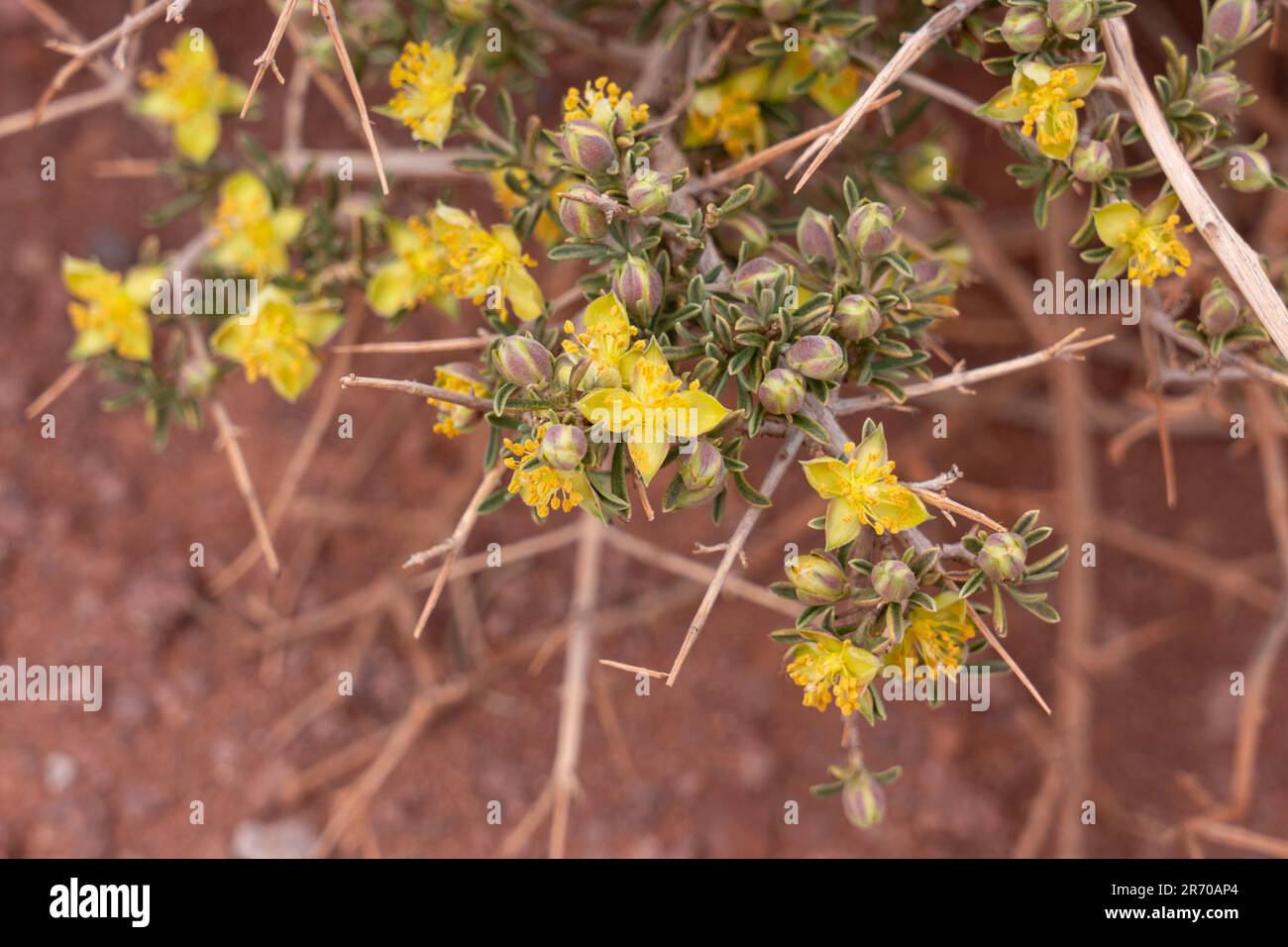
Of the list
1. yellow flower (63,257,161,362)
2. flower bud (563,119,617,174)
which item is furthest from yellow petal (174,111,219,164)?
flower bud (563,119,617,174)

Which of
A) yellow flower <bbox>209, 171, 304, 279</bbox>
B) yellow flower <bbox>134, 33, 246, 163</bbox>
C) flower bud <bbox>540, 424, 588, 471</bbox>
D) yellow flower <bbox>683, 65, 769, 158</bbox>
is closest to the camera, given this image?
flower bud <bbox>540, 424, 588, 471</bbox>

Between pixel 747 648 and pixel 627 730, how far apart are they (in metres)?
0.35

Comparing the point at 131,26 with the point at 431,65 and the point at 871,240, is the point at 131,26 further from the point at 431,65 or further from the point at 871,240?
the point at 871,240

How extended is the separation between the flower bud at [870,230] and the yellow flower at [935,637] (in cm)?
45

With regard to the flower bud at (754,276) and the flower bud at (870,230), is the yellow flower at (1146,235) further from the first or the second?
the flower bud at (754,276)

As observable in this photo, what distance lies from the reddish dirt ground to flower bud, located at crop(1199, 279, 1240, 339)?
1006 mm

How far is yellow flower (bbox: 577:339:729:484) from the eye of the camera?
1.23 m

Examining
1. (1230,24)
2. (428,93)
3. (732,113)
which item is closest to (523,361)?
(428,93)

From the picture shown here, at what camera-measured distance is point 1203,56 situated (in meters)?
1.47

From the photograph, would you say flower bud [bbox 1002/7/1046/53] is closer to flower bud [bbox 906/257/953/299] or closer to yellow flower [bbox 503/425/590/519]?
flower bud [bbox 906/257/953/299]
